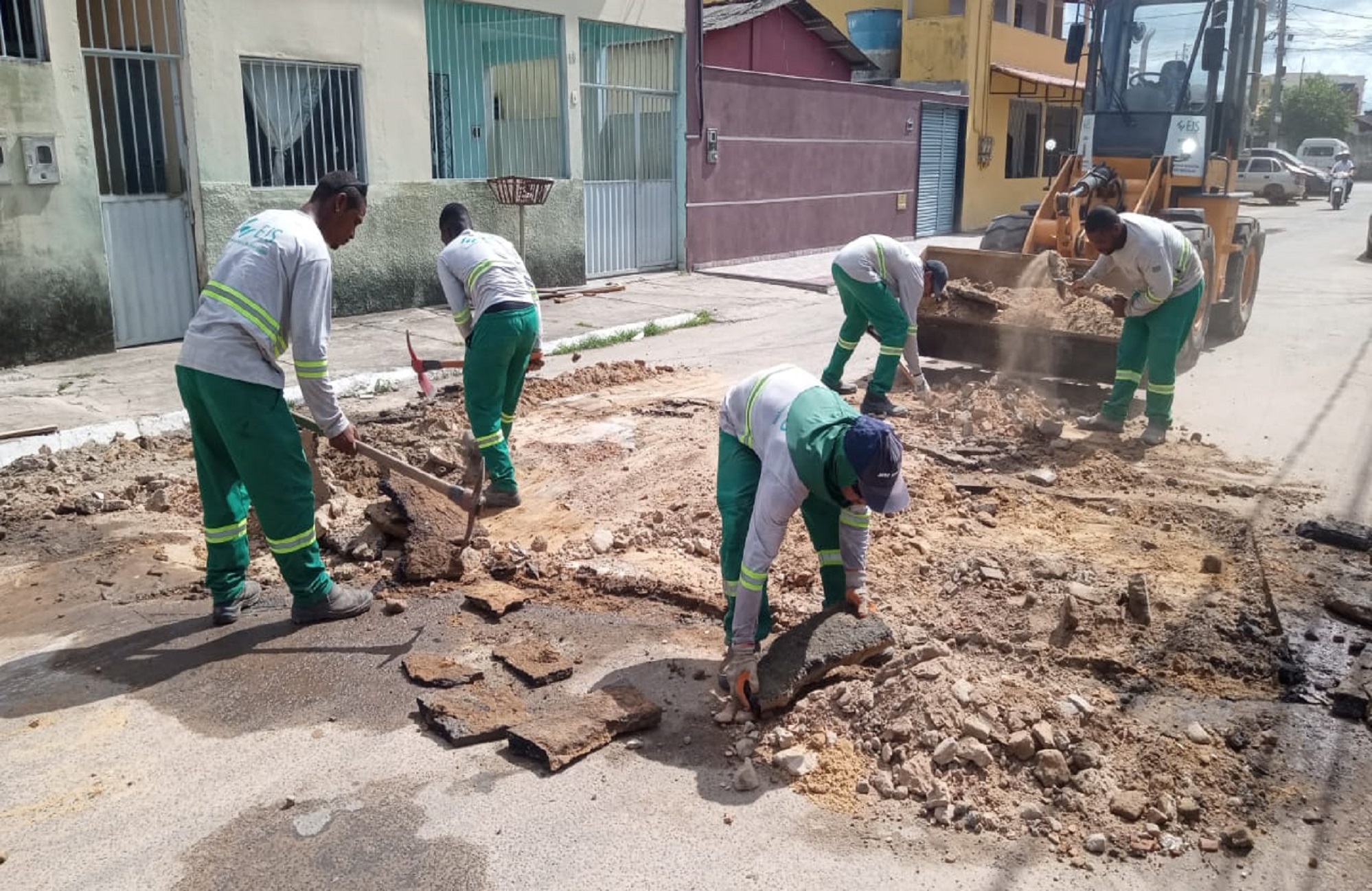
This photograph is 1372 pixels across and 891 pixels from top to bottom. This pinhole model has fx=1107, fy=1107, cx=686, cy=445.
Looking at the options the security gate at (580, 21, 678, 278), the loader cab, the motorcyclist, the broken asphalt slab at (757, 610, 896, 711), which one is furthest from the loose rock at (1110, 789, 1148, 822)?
the motorcyclist

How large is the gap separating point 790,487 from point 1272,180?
36.5m

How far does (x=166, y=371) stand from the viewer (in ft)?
30.1

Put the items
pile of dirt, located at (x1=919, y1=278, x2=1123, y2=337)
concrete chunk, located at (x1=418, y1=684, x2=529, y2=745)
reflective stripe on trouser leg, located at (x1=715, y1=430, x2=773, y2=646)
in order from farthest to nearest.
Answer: pile of dirt, located at (x1=919, y1=278, x2=1123, y2=337), reflective stripe on trouser leg, located at (x1=715, y1=430, x2=773, y2=646), concrete chunk, located at (x1=418, y1=684, x2=529, y2=745)

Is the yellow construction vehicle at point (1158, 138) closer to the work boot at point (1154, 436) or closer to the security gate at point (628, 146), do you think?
the work boot at point (1154, 436)

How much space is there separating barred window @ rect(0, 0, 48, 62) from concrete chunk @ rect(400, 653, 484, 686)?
7.21 m

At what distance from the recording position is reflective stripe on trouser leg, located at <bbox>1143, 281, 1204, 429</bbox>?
24.6 feet

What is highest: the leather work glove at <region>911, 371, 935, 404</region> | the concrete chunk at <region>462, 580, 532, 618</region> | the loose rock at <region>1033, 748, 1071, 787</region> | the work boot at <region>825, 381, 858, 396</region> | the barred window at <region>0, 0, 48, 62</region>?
the barred window at <region>0, 0, 48, 62</region>

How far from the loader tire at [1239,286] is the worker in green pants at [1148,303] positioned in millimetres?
3809

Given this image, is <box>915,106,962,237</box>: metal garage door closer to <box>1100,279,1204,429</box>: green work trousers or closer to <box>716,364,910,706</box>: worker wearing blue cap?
<box>1100,279,1204,429</box>: green work trousers

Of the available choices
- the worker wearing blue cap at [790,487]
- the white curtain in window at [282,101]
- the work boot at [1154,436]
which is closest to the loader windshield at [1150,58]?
the work boot at [1154,436]

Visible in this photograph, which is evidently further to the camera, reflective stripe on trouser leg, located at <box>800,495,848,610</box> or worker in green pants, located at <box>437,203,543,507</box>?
worker in green pants, located at <box>437,203,543,507</box>

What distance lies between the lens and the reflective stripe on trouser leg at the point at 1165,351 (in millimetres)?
7492

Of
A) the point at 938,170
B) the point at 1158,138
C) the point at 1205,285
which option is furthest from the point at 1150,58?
the point at 938,170

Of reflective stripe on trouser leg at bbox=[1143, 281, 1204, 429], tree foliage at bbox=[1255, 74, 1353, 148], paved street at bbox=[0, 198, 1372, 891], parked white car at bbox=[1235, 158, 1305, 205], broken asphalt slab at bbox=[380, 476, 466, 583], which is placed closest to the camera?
paved street at bbox=[0, 198, 1372, 891]
